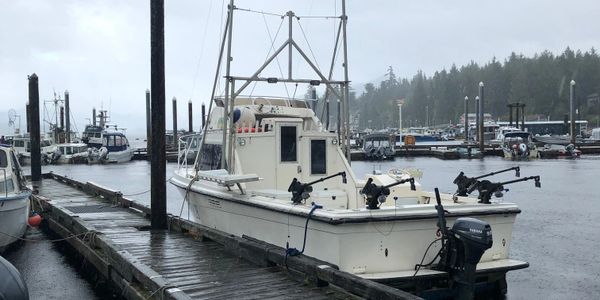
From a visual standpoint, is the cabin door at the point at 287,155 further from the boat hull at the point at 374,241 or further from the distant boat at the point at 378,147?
the distant boat at the point at 378,147

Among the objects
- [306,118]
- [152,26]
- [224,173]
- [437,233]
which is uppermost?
[152,26]

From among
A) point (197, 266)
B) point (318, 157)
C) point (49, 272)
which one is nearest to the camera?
point (197, 266)

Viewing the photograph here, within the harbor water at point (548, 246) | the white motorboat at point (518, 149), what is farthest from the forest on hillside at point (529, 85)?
the harbor water at point (548, 246)

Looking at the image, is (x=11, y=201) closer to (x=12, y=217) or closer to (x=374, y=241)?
(x=12, y=217)

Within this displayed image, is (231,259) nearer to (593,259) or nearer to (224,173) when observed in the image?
(224,173)

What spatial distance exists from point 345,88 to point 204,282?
→ 6167 mm

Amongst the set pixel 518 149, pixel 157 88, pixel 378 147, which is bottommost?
pixel 518 149

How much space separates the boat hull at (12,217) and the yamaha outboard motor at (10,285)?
740 cm

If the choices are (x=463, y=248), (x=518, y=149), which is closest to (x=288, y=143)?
(x=463, y=248)

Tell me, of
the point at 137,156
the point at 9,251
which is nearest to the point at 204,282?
the point at 9,251

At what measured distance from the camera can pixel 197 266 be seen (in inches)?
356

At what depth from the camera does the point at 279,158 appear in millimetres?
12266

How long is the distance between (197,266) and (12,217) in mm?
5840

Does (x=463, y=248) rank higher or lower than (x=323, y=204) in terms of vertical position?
lower
